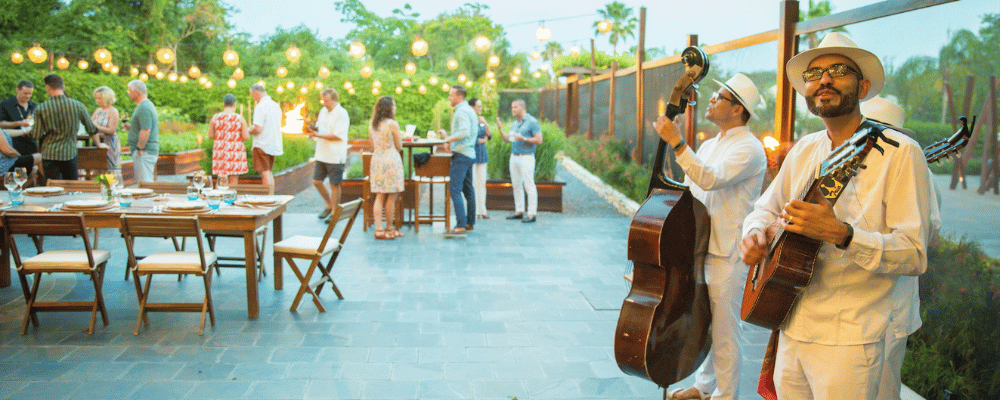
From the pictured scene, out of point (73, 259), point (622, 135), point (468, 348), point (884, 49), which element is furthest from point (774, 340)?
point (622, 135)

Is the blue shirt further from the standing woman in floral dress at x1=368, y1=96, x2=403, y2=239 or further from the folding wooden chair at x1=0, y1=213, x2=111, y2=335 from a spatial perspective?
the folding wooden chair at x1=0, y1=213, x2=111, y2=335

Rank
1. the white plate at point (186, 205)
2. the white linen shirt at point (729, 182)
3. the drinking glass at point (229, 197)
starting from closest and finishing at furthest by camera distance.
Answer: the white linen shirt at point (729, 182) < the white plate at point (186, 205) < the drinking glass at point (229, 197)

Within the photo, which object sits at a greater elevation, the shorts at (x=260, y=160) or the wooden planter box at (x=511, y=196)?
the shorts at (x=260, y=160)

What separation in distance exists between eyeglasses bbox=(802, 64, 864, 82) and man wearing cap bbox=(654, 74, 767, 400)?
0.97 m

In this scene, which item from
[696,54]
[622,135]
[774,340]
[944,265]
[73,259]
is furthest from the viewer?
[622,135]

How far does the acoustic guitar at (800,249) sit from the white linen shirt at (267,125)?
302 inches

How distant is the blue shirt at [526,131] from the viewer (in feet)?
29.8

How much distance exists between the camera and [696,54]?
2816 mm

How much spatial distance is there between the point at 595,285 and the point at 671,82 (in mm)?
4269

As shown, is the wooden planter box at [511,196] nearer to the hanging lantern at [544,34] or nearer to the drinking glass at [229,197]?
the hanging lantern at [544,34]

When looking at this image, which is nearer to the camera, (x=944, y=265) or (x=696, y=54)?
(x=696, y=54)

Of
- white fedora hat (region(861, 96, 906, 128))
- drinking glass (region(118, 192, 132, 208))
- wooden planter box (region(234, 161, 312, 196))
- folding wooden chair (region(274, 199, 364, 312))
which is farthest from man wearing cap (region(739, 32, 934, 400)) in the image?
wooden planter box (region(234, 161, 312, 196))

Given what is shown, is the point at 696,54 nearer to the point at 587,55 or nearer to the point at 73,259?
the point at 73,259

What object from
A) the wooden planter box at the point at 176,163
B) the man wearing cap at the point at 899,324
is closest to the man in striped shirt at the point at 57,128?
the wooden planter box at the point at 176,163
